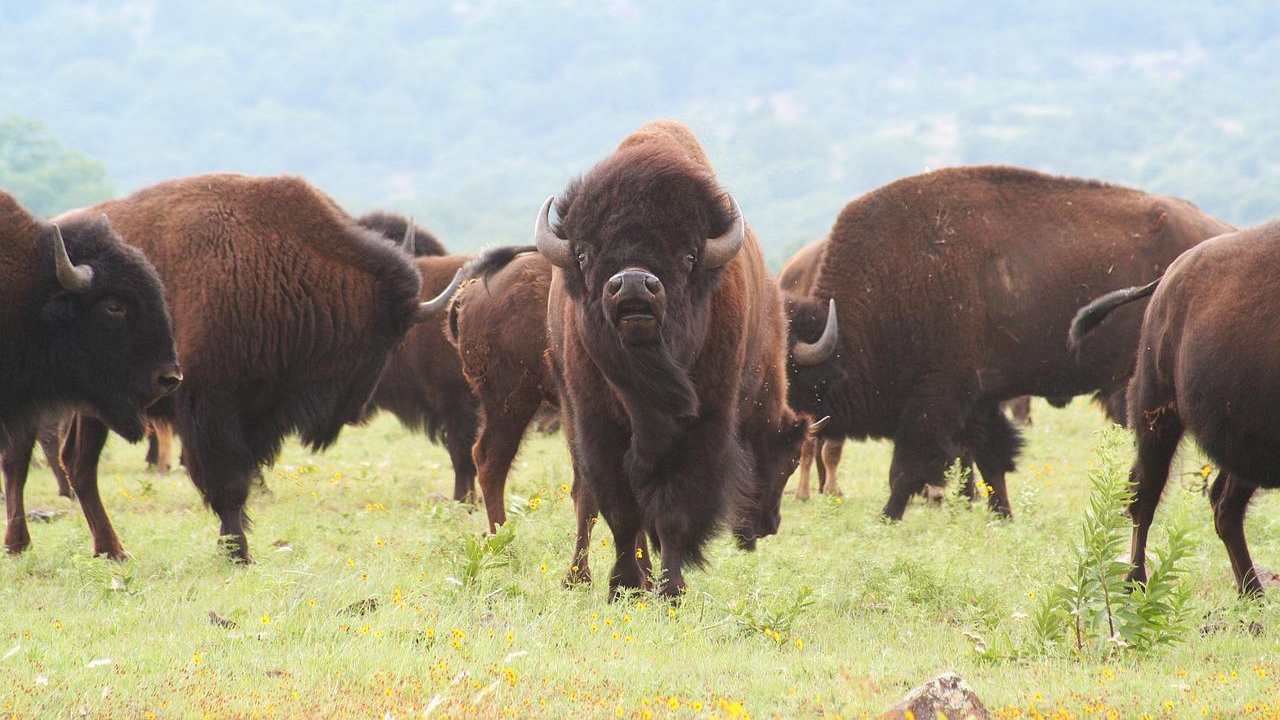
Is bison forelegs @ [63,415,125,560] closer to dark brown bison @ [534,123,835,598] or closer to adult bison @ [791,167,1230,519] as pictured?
dark brown bison @ [534,123,835,598]

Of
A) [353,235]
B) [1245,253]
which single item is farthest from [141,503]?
[1245,253]

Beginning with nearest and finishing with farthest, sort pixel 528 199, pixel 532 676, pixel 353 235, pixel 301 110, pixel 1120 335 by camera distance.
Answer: pixel 532 676, pixel 353 235, pixel 1120 335, pixel 528 199, pixel 301 110

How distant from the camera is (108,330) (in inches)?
314

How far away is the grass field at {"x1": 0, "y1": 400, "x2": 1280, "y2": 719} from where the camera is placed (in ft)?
16.8

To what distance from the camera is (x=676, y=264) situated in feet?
21.2

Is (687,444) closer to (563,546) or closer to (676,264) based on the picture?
(676,264)

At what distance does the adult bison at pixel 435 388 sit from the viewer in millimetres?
12477

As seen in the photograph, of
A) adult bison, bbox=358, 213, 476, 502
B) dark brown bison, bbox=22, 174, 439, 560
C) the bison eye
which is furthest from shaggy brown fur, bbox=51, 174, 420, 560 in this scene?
adult bison, bbox=358, 213, 476, 502

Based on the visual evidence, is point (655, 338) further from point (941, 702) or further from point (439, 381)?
point (439, 381)

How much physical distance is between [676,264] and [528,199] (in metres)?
137

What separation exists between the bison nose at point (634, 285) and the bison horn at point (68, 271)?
313 cm

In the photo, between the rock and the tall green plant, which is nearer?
the rock

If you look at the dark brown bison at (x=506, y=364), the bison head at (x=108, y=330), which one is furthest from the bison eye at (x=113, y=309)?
the dark brown bison at (x=506, y=364)

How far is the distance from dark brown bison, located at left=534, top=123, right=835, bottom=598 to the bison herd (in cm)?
1
